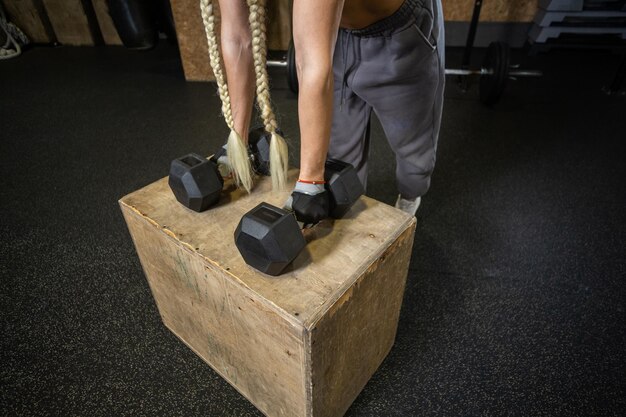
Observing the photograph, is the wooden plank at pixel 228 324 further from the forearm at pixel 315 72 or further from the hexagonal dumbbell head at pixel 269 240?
the forearm at pixel 315 72

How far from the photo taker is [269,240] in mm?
581

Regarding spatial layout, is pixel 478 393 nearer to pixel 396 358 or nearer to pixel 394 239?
pixel 396 358

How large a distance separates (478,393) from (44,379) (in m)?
1.02

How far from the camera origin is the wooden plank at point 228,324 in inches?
24.7

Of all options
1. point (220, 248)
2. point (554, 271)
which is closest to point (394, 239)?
point (220, 248)

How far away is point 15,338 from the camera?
100cm

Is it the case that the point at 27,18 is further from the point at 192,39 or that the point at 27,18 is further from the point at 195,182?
the point at 195,182

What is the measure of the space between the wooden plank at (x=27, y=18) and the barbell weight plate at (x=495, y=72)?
3.46m

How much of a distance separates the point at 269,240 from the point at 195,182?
23cm

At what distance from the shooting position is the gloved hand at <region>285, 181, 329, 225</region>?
0.68 meters

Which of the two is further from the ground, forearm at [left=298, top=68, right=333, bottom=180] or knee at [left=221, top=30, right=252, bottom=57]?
knee at [left=221, top=30, right=252, bottom=57]

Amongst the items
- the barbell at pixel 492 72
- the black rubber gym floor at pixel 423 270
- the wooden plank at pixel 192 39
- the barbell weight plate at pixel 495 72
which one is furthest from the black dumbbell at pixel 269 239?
the wooden plank at pixel 192 39

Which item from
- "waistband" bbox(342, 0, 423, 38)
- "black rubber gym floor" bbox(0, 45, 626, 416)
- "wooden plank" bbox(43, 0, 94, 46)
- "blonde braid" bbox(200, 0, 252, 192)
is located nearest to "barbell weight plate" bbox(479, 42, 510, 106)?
"black rubber gym floor" bbox(0, 45, 626, 416)

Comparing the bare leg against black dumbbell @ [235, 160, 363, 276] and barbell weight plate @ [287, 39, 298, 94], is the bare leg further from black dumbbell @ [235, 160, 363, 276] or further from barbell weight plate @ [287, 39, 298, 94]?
barbell weight plate @ [287, 39, 298, 94]
